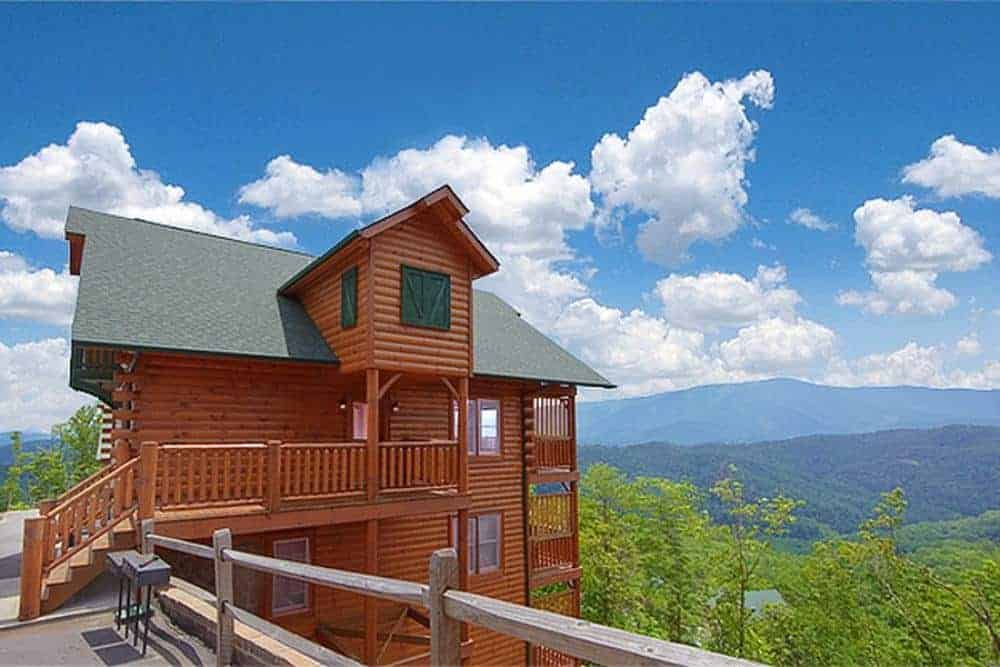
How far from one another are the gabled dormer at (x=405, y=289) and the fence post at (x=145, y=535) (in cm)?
422

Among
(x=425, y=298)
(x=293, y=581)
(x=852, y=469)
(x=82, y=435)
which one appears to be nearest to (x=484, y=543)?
(x=293, y=581)

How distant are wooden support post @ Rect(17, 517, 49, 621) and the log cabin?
0.02 m

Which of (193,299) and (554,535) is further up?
(193,299)

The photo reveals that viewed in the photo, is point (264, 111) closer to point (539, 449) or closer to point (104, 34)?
point (104, 34)

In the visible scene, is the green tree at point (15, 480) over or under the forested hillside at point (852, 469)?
over

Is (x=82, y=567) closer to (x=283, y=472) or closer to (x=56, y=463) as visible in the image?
(x=283, y=472)

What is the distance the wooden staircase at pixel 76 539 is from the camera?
7.26m

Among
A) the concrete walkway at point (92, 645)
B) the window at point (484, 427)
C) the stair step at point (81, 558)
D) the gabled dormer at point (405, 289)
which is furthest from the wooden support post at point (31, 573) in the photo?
the window at point (484, 427)

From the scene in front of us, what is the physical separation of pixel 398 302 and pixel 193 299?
12.4 feet

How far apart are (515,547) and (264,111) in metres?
15.3

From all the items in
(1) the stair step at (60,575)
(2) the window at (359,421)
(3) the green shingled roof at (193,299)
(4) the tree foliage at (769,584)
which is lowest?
(4) the tree foliage at (769,584)

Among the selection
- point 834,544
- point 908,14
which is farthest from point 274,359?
point 834,544

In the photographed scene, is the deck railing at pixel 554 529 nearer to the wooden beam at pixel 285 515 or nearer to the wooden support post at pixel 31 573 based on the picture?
A: the wooden beam at pixel 285 515

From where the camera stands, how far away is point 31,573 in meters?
7.23
